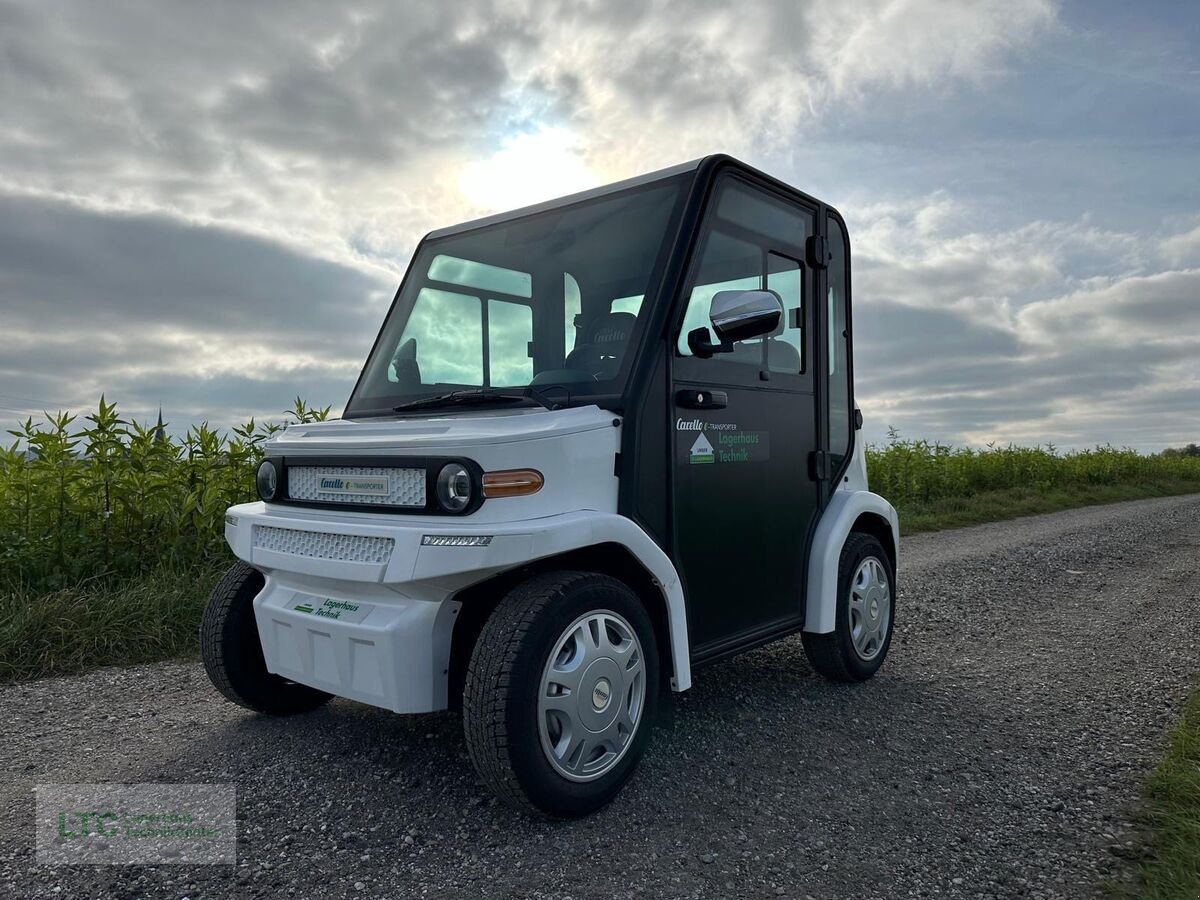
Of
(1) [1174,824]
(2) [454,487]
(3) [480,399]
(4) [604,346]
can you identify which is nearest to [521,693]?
(2) [454,487]

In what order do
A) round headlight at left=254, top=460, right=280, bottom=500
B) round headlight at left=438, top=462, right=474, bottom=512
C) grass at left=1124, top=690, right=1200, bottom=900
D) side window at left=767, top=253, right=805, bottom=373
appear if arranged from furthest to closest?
1. side window at left=767, top=253, right=805, bottom=373
2. round headlight at left=254, top=460, right=280, bottom=500
3. round headlight at left=438, top=462, right=474, bottom=512
4. grass at left=1124, top=690, right=1200, bottom=900

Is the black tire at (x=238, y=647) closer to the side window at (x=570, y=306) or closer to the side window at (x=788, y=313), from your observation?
the side window at (x=570, y=306)

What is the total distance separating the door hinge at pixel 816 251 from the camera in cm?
451

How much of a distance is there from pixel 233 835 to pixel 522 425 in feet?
5.61

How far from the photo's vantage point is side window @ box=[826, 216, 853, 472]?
470cm

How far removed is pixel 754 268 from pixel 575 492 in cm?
158

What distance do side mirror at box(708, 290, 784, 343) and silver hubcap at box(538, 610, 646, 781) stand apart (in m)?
1.19

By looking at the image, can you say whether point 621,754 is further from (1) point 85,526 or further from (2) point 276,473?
(1) point 85,526

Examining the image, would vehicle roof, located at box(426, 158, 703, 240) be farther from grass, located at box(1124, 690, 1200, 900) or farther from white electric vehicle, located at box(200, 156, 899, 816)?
grass, located at box(1124, 690, 1200, 900)

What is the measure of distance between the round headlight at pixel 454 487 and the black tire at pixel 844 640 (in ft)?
7.52

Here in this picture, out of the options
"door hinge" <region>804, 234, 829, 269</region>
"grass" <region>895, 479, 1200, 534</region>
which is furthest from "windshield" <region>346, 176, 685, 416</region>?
"grass" <region>895, 479, 1200, 534</region>

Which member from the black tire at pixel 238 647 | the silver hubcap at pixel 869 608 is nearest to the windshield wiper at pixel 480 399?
the black tire at pixel 238 647

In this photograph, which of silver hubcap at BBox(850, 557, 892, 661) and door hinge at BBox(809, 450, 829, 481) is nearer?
door hinge at BBox(809, 450, 829, 481)

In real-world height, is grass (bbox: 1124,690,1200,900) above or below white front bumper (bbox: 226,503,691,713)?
below
